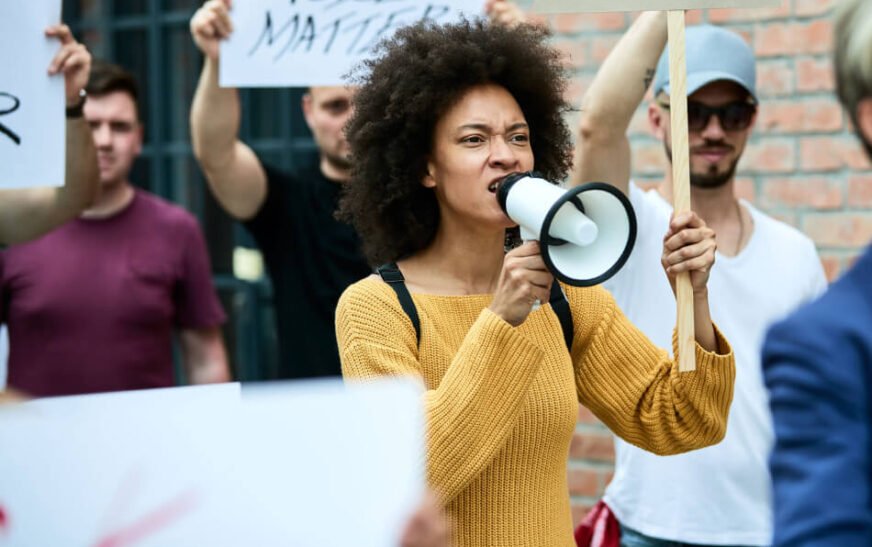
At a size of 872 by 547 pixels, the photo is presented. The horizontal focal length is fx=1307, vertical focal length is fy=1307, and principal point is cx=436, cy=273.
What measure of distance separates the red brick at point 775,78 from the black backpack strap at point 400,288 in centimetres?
202

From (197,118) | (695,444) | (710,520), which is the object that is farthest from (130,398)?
(197,118)

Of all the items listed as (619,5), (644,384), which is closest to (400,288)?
(644,384)

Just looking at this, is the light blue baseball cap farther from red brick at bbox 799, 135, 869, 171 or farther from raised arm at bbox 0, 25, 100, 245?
raised arm at bbox 0, 25, 100, 245

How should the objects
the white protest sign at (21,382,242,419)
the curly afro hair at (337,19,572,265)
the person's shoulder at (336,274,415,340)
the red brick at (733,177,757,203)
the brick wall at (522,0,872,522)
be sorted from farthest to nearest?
the red brick at (733,177,757,203)
the brick wall at (522,0,872,522)
the curly afro hair at (337,19,572,265)
the person's shoulder at (336,274,415,340)
the white protest sign at (21,382,242,419)

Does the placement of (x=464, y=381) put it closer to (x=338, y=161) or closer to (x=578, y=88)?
(x=338, y=161)

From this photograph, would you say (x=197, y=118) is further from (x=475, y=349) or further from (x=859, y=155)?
(x=859, y=155)

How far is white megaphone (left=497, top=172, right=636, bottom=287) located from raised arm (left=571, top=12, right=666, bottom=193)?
3.18 feet

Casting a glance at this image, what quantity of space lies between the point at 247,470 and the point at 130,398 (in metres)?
0.15

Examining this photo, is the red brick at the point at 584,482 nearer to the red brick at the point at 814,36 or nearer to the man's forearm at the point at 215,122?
the red brick at the point at 814,36

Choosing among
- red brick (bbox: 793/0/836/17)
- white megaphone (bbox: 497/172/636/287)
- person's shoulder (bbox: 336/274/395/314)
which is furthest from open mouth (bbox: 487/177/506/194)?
red brick (bbox: 793/0/836/17)

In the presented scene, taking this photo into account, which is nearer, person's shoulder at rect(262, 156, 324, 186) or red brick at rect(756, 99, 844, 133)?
person's shoulder at rect(262, 156, 324, 186)

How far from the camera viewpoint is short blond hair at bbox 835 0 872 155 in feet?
4.66

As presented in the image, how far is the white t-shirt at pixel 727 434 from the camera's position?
3.18 metres

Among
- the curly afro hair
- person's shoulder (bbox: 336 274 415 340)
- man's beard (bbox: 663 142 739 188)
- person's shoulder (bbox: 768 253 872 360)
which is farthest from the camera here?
man's beard (bbox: 663 142 739 188)
